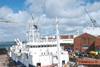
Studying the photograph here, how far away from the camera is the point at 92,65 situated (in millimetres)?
66250

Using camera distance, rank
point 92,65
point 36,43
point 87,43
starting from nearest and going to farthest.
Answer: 1. point 92,65
2. point 36,43
3. point 87,43

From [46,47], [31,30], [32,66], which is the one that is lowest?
[32,66]

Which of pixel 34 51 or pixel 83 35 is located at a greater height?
pixel 83 35

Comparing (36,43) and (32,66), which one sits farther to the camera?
(36,43)

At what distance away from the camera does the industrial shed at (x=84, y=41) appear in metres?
107

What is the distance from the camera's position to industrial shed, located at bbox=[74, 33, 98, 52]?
10712 centimetres

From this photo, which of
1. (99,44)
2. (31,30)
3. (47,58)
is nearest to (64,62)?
(47,58)

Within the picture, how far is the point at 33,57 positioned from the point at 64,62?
8.16 meters

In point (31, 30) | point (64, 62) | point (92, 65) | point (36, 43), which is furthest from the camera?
point (31, 30)

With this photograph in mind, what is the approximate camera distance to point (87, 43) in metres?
108

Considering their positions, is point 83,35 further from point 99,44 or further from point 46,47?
point 46,47

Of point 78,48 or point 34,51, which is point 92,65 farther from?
point 78,48

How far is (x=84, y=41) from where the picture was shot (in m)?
108

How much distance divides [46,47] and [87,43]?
3600cm
